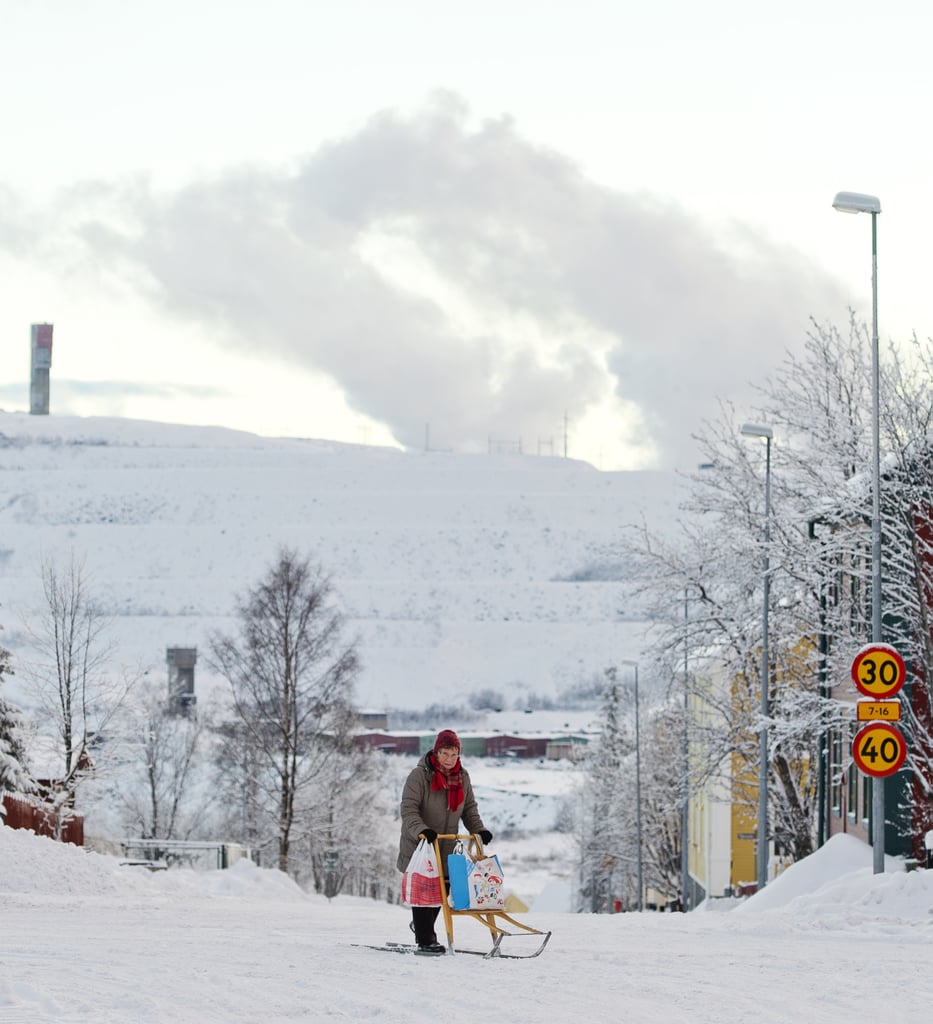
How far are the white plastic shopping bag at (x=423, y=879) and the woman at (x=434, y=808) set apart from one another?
108 mm

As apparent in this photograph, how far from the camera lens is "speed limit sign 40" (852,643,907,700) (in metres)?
20.0

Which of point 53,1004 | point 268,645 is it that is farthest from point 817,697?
point 53,1004

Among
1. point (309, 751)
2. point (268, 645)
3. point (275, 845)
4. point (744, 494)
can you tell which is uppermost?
point (744, 494)

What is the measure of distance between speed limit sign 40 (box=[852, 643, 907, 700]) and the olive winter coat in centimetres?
792

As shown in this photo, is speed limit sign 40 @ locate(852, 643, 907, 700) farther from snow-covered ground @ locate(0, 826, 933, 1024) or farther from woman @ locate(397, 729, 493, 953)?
woman @ locate(397, 729, 493, 953)

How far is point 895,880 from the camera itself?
20203 mm

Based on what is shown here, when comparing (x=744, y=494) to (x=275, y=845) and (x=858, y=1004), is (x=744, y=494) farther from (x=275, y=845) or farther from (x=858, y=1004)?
(x=858, y=1004)

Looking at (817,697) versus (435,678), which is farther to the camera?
(435,678)

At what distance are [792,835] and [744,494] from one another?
8.10 meters

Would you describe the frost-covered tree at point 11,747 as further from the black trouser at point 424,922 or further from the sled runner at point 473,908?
the sled runner at point 473,908

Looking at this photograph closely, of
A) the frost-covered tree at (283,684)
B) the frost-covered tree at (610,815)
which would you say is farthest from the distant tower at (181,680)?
the frost-covered tree at (283,684)

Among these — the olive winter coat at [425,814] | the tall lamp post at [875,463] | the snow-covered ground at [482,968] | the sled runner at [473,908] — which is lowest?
the snow-covered ground at [482,968]

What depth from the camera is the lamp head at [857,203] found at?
2441cm

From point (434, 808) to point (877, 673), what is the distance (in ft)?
27.6
